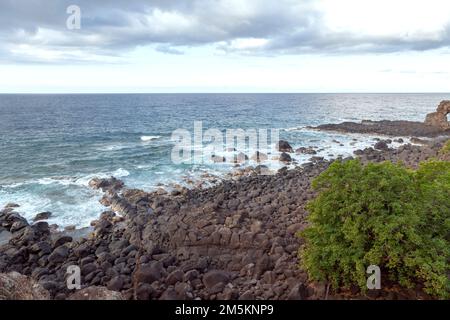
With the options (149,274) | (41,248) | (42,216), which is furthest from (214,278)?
(42,216)

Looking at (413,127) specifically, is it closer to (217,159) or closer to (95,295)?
(217,159)

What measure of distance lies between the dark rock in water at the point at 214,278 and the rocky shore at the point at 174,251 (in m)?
0.04

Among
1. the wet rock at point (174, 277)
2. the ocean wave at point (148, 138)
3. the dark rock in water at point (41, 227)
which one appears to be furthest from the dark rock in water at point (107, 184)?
the ocean wave at point (148, 138)

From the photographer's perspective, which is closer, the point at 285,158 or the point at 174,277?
the point at 174,277

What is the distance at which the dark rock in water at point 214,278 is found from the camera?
1350cm

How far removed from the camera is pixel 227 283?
13.7 m

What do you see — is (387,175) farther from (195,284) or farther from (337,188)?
(195,284)

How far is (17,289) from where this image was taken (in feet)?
33.1

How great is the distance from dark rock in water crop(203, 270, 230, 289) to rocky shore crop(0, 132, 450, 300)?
4 cm

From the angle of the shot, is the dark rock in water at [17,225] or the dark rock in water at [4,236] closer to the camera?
the dark rock in water at [4,236]

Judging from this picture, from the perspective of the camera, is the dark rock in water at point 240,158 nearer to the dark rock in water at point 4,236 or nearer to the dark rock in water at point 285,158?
the dark rock in water at point 285,158

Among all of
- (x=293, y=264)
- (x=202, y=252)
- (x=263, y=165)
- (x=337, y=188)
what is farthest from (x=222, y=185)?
(x=337, y=188)

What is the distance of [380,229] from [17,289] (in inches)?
426
